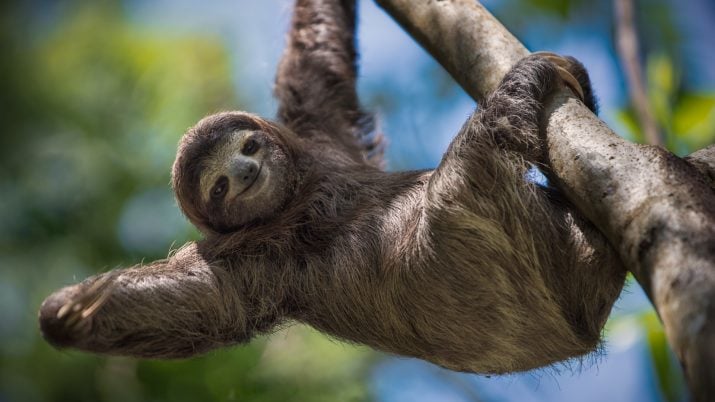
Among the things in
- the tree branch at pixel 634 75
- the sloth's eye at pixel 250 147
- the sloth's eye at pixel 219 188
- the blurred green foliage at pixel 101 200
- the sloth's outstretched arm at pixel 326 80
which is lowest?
the blurred green foliage at pixel 101 200

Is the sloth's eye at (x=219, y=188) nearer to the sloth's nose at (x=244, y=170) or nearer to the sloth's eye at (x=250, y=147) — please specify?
the sloth's nose at (x=244, y=170)

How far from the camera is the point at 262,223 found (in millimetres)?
7715

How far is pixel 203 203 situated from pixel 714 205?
16.7 feet

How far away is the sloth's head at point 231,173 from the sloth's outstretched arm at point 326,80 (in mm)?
1233

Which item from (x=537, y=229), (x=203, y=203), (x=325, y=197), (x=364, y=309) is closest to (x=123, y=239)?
(x=203, y=203)

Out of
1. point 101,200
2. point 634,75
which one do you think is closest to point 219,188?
point 101,200

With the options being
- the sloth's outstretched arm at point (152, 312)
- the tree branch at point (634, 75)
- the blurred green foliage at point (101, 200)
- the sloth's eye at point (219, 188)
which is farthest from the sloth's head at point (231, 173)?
the tree branch at point (634, 75)

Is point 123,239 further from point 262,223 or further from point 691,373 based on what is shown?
point 691,373

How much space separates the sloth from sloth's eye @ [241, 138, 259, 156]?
24 millimetres

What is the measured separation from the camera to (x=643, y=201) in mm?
4172

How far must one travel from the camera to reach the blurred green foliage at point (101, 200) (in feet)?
32.7

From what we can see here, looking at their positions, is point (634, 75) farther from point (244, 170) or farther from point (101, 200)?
point (101, 200)

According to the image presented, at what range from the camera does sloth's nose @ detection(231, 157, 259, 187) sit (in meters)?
7.71

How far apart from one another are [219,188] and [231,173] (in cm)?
20
